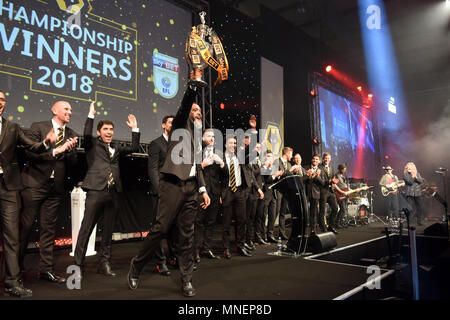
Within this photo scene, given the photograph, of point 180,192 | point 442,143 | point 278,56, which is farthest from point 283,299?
point 442,143

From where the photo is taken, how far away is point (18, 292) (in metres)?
Result: 2.65

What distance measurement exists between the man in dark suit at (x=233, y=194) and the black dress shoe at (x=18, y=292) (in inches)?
99.3

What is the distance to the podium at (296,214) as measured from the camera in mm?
4676

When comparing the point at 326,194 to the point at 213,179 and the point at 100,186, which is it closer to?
the point at 213,179

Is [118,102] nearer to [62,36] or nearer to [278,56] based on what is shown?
[62,36]

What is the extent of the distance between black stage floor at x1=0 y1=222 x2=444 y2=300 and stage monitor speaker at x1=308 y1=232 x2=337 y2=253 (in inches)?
23.5

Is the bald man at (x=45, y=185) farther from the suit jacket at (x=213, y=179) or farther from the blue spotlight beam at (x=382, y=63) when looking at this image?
the blue spotlight beam at (x=382, y=63)

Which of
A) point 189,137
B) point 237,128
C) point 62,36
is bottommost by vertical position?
point 189,137

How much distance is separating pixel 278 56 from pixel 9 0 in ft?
23.1

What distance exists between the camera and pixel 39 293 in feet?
9.25

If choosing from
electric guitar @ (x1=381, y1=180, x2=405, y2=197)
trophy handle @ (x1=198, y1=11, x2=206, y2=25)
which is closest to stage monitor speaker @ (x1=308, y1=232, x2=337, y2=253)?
trophy handle @ (x1=198, y1=11, x2=206, y2=25)

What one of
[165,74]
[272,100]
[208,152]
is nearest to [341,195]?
[272,100]

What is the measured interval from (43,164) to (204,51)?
4.38 meters

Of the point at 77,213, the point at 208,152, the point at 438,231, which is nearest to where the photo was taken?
the point at 208,152
